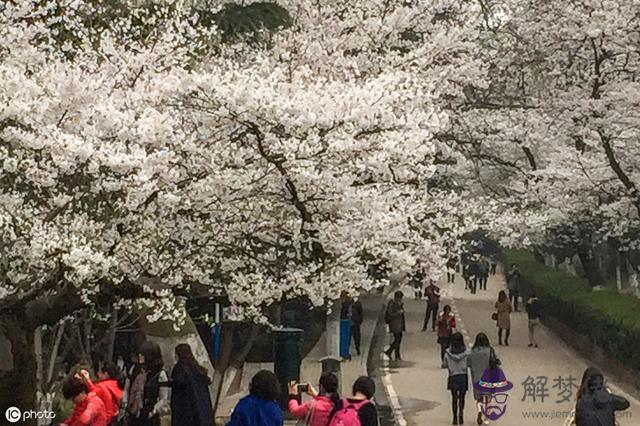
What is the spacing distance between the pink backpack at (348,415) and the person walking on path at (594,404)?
1987 millimetres

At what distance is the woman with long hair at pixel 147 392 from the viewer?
9695 mm

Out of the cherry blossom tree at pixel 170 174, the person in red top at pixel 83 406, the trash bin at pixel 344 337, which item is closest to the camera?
the person in red top at pixel 83 406

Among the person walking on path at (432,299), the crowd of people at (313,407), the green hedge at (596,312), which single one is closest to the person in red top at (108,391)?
the crowd of people at (313,407)

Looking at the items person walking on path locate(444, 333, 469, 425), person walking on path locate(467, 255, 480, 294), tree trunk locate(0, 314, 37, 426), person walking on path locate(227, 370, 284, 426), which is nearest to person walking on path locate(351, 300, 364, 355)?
person walking on path locate(444, 333, 469, 425)

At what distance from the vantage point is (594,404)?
9297 millimetres

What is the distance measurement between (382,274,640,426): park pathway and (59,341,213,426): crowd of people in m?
7.94

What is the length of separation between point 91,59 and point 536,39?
52.0ft

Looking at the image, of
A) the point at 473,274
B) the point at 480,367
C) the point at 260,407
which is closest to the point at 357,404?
the point at 260,407

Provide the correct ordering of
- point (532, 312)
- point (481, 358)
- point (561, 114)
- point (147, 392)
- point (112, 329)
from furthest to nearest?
point (532, 312) < point (561, 114) < point (112, 329) < point (481, 358) < point (147, 392)

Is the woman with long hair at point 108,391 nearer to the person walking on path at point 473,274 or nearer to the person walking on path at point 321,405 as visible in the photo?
the person walking on path at point 321,405

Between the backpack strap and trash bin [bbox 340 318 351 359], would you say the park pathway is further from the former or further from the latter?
the backpack strap

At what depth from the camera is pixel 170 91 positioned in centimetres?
1145

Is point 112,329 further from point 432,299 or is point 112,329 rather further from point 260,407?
point 432,299

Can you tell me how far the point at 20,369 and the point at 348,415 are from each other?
4.73 metres
